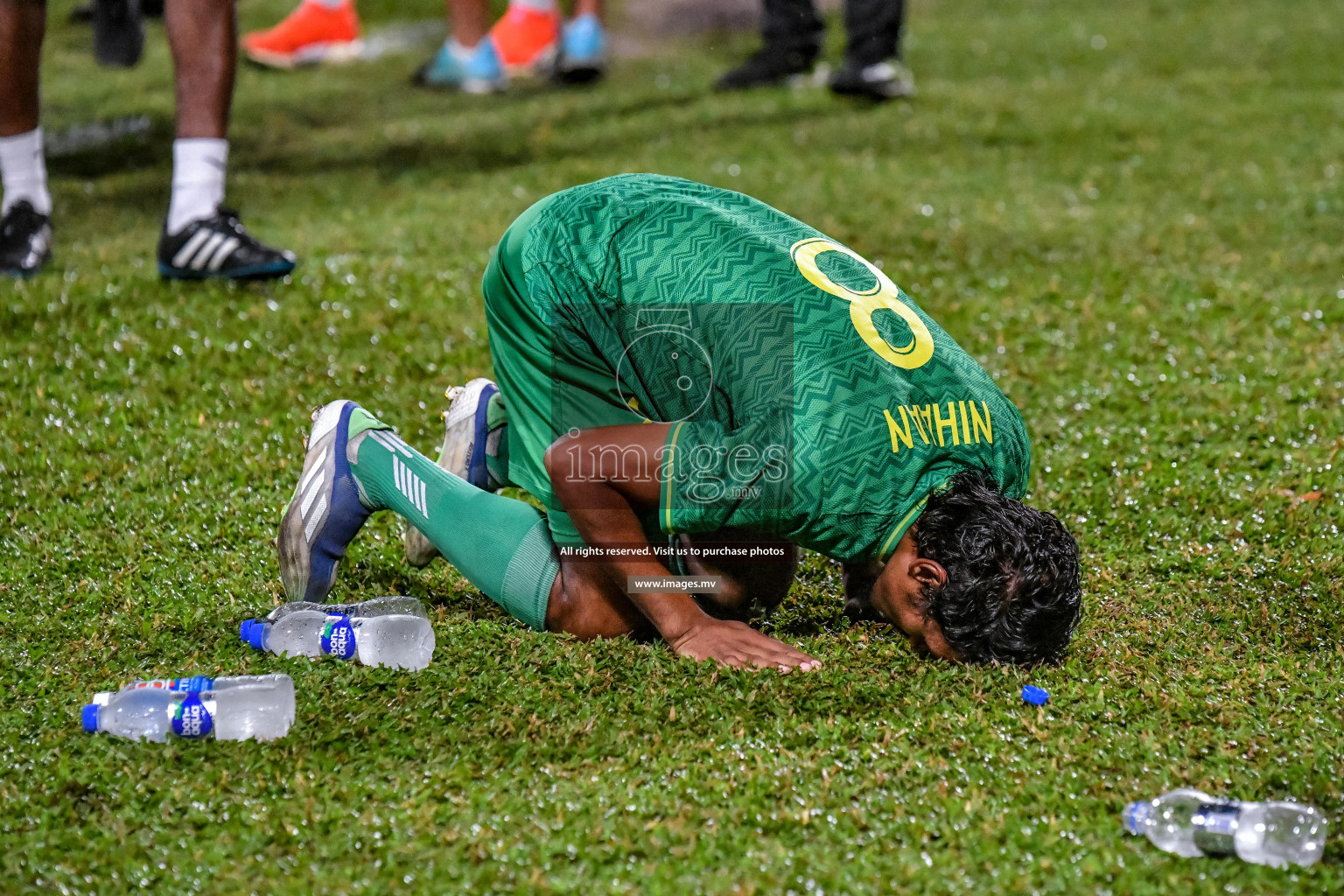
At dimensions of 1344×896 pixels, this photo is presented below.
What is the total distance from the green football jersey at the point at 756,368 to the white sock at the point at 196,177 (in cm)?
187

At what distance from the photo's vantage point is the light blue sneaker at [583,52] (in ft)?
26.0

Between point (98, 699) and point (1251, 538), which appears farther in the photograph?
point (1251, 538)

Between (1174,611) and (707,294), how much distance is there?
128 centimetres

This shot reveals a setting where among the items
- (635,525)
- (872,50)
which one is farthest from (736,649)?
(872,50)

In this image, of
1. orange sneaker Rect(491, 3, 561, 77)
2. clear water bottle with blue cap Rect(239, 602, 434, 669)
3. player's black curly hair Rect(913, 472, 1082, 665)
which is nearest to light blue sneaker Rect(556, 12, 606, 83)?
orange sneaker Rect(491, 3, 561, 77)

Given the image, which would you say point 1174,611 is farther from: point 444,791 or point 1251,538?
point 444,791

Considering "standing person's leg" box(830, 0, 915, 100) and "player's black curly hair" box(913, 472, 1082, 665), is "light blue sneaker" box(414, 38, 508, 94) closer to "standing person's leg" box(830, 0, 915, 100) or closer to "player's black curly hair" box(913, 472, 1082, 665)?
"standing person's leg" box(830, 0, 915, 100)

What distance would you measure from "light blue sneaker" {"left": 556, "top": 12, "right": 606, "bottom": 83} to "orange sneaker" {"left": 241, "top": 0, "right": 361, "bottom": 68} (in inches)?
65.9

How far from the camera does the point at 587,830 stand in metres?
2.02

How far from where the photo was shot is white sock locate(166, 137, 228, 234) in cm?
406

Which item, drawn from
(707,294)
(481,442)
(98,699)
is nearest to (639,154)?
(481,442)

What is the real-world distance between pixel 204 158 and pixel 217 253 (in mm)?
300

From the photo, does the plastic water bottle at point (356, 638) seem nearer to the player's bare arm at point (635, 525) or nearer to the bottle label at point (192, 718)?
the bottle label at point (192, 718)

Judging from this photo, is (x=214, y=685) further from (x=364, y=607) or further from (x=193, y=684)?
(x=364, y=607)
